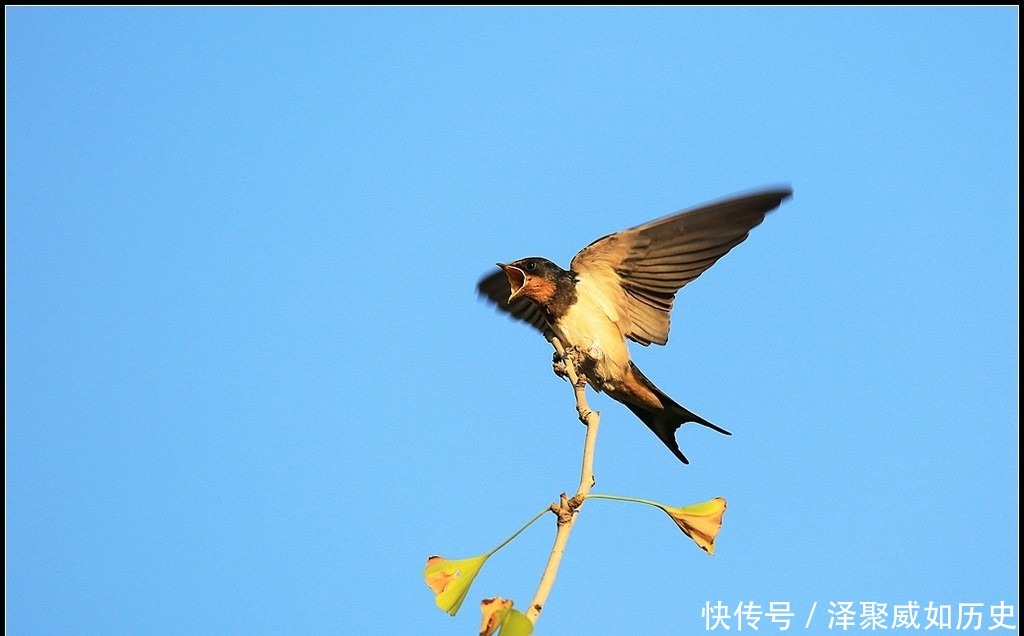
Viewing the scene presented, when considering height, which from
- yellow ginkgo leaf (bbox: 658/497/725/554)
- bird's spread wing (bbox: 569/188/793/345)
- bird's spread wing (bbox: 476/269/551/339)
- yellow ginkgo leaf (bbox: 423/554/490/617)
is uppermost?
bird's spread wing (bbox: 476/269/551/339)

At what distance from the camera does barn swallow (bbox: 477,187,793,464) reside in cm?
346

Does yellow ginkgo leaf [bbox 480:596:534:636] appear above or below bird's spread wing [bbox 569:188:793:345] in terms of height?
below

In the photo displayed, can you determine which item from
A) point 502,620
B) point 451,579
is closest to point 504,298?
point 451,579

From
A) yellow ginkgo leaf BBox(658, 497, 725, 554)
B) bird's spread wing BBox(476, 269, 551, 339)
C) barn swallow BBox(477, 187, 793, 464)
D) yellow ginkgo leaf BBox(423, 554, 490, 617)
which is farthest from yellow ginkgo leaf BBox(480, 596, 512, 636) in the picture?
bird's spread wing BBox(476, 269, 551, 339)

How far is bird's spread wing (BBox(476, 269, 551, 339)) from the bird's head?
32.1 inches

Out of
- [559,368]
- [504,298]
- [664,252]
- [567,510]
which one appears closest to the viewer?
[567,510]

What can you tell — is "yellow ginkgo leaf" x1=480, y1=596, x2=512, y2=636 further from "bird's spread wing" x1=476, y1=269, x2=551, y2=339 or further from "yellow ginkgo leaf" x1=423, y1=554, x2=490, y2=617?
"bird's spread wing" x1=476, y1=269, x2=551, y2=339

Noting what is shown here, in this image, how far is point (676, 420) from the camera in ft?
12.5

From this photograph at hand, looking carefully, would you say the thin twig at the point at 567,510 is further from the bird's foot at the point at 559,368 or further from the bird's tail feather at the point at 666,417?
the bird's tail feather at the point at 666,417

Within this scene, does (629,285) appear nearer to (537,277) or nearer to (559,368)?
(537,277)

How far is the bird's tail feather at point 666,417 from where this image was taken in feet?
12.2

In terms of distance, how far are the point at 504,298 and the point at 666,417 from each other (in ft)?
3.58

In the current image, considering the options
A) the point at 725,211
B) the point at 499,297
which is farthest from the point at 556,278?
the point at 499,297

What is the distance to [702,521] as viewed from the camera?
2.23 m
